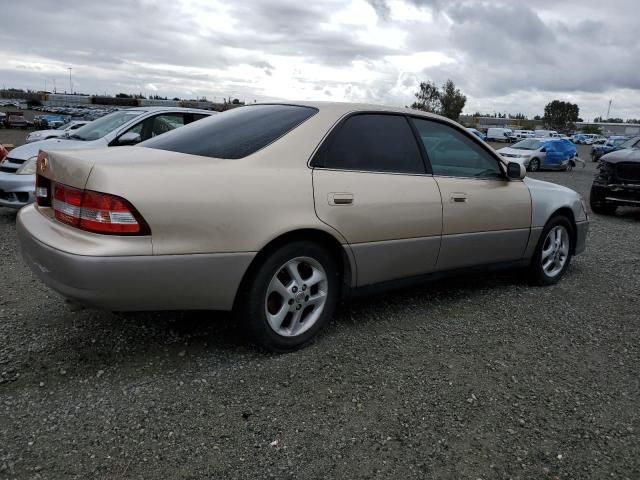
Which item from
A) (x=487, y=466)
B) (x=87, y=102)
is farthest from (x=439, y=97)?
(x=487, y=466)

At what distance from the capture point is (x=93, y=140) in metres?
7.22

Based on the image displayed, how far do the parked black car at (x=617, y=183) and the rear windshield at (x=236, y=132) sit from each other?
822 cm

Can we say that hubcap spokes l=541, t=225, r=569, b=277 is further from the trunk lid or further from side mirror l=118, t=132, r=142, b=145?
side mirror l=118, t=132, r=142, b=145

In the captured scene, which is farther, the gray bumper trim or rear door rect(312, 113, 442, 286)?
rear door rect(312, 113, 442, 286)

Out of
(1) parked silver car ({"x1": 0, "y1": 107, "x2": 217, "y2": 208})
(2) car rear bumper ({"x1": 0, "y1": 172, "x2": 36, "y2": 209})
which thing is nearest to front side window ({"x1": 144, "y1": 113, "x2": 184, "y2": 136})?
(1) parked silver car ({"x1": 0, "y1": 107, "x2": 217, "y2": 208})

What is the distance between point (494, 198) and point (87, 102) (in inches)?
4039

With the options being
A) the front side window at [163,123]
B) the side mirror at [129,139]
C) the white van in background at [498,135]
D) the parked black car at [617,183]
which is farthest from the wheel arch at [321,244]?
the white van in background at [498,135]

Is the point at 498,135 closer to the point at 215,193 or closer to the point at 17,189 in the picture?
the point at 17,189

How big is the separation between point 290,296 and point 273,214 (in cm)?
53

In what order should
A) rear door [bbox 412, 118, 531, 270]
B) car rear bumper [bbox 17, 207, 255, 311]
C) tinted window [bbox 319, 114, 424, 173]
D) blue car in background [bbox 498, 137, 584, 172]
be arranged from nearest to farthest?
car rear bumper [bbox 17, 207, 255, 311] → tinted window [bbox 319, 114, 424, 173] → rear door [bbox 412, 118, 531, 270] → blue car in background [bbox 498, 137, 584, 172]

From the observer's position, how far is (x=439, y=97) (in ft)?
219

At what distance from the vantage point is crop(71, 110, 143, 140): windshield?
7.47 meters

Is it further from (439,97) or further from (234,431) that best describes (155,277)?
(439,97)

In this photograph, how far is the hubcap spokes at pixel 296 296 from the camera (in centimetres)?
319
